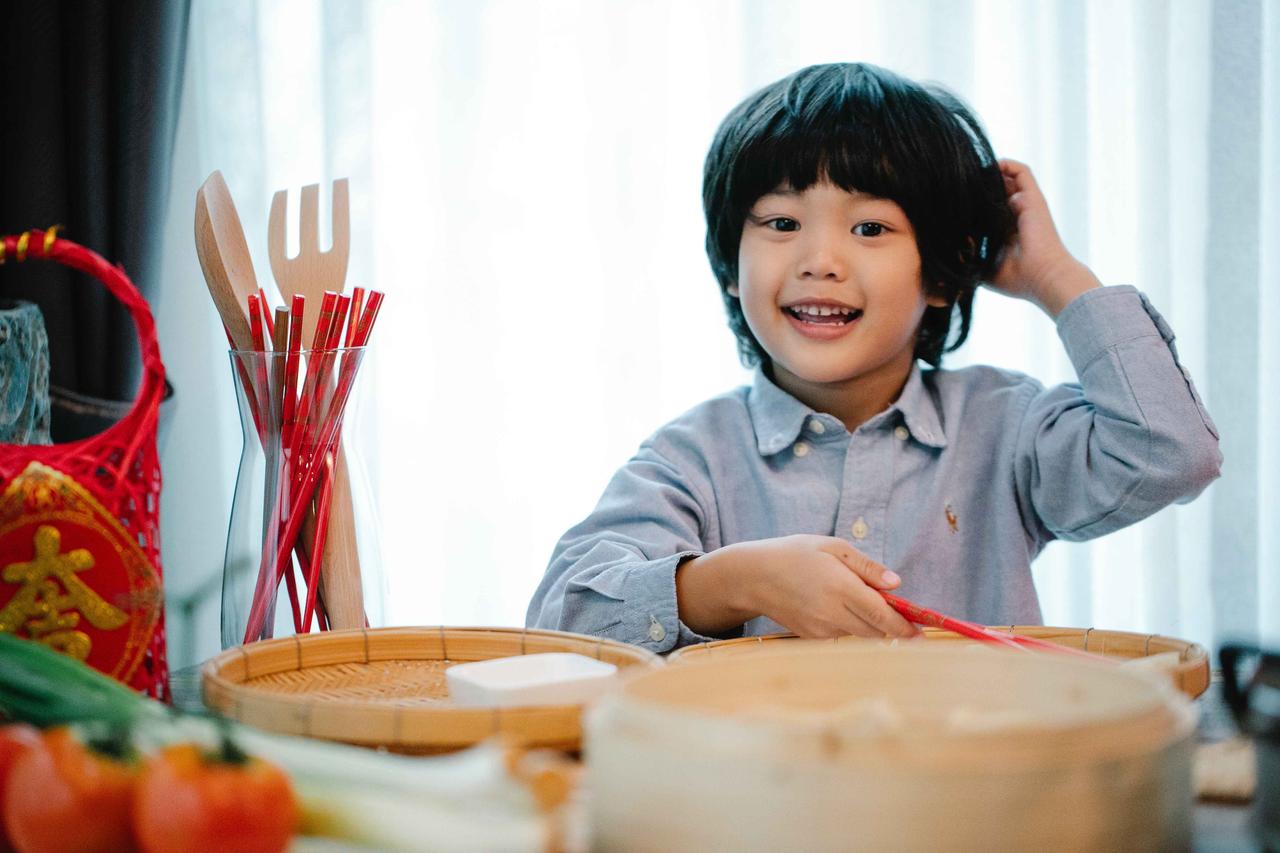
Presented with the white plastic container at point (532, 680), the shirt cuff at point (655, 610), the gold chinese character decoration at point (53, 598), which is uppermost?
the gold chinese character decoration at point (53, 598)

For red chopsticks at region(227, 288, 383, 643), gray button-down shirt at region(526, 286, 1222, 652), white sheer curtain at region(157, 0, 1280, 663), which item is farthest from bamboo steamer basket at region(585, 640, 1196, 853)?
white sheer curtain at region(157, 0, 1280, 663)

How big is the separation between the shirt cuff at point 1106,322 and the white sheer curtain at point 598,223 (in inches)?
26.1

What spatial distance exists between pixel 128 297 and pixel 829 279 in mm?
687

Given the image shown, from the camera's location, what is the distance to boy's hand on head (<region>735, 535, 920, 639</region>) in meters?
0.81

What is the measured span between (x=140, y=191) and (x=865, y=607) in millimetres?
1397

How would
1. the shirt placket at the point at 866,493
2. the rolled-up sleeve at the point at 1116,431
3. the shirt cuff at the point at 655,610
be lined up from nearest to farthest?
the shirt cuff at the point at 655,610 < the rolled-up sleeve at the point at 1116,431 < the shirt placket at the point at 866,493

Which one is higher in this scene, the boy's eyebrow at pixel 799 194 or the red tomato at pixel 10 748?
the boy's eyebrow at pixel 799 194

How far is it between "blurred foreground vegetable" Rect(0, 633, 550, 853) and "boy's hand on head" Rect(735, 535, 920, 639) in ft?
1.47

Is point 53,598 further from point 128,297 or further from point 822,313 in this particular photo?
point 822,313

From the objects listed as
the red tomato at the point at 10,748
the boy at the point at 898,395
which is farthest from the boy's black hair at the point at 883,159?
the red tomato at the point at 10,748

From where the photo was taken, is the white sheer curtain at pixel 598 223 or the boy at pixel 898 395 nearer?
the boy at pixel 898 395

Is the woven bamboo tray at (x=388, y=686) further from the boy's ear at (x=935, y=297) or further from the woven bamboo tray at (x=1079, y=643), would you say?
the boy's ear at (x=935, y=297)

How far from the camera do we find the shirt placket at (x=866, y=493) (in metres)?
1.20

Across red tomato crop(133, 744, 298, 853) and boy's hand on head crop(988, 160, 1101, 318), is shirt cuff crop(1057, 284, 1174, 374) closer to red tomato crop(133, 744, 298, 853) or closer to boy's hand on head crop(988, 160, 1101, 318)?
boy's hand on head crop(988, 160, 1101, 318)
